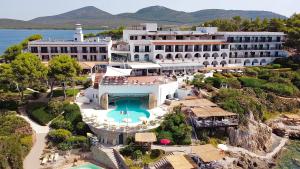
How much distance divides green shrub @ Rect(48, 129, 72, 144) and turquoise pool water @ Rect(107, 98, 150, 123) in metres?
6.59

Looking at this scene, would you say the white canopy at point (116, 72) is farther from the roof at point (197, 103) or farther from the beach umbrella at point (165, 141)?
the beach umbrella at point (165, 141)

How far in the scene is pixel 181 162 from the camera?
3153 cm

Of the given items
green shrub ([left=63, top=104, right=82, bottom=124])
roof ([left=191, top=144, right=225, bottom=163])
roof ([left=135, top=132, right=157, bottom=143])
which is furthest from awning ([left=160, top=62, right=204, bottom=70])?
roof ([left=191, top=144, right=225, bottom=163])

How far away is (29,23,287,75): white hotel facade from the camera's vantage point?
6194 cm

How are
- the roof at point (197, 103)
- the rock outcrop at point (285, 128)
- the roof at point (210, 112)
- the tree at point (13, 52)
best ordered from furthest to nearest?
the tree at point (13, 52) → the rock outcrop at point (285, 128) → the roof at point (197, 103) → the roof at point (210, 112)

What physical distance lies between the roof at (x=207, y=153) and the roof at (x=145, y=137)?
499 centimetres

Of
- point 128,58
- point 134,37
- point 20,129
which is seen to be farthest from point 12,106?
point 134,37

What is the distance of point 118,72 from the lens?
171ft

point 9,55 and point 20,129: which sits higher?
point 9,55

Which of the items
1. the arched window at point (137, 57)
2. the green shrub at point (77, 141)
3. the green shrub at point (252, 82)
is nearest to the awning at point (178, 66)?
the arched window at point (137, 57)

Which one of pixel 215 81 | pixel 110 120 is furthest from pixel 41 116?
pixel 215 81

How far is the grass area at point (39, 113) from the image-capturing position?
43.2 m

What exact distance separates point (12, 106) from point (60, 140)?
45.5 ft

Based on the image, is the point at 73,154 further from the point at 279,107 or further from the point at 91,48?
the point at 279,107
